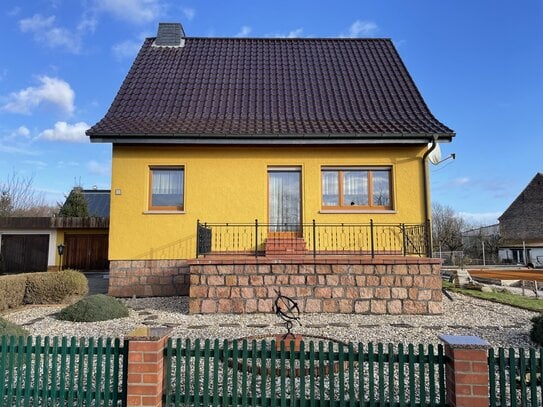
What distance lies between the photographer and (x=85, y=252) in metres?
18.3

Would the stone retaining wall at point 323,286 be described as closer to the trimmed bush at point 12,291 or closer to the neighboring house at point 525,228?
the trimmed bush at point 12,291

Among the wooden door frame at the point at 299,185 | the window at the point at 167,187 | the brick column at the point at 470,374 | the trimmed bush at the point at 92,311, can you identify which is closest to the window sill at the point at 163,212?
the window at the point at 167,187

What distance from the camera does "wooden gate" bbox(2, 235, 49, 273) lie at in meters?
17.6

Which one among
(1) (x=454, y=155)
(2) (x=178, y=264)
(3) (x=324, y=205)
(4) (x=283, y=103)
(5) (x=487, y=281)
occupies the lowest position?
(5) (x=487, y=281)

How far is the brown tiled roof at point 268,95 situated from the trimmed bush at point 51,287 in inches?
147

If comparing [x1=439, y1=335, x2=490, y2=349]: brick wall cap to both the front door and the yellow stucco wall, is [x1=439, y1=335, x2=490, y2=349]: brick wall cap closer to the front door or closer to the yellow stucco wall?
the yellow stucco wall

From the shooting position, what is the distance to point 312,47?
47.9 ft

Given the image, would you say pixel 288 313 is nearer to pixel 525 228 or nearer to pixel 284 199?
pixel 284 199

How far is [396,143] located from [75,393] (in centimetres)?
928

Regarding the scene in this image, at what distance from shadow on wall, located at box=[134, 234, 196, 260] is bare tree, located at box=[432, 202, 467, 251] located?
1107 inches

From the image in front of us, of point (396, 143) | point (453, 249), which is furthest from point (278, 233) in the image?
point (453, 249)

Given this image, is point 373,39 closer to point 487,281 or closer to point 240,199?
point 240,199

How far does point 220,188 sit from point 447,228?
3596cm

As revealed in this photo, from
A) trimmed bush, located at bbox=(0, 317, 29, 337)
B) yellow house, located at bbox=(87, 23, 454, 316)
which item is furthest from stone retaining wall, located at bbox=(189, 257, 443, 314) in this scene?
trimmed bush, located at bbox=(0, 317, 29, 337)
